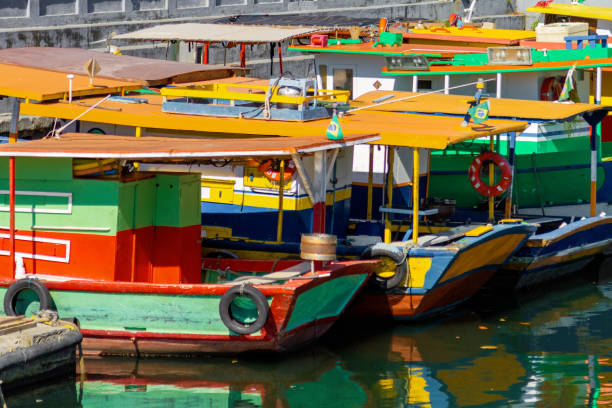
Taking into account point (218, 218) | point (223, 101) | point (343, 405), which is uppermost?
point (223, 101)

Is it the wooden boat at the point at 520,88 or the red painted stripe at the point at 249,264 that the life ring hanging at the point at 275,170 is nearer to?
the red painted stripe at the point at 249,264

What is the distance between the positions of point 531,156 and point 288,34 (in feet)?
17.3

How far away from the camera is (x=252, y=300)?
525 inches

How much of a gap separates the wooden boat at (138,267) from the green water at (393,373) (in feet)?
1.26

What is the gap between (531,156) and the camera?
19734 millimetres

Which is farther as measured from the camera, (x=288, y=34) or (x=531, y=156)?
(x=288, y=34)

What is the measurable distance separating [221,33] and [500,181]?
7.60 m

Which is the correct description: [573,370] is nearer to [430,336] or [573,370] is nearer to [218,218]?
[430,336]

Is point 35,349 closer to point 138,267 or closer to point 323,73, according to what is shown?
point 138,267

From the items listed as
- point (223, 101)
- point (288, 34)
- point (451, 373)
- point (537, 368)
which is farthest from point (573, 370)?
point (288, 34)

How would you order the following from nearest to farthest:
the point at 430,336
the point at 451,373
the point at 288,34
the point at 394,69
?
the point at 451,373
the point at 430,336
the point at 394,69
the point at 288,34

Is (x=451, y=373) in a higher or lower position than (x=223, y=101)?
lower

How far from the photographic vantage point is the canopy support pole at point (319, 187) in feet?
45.1

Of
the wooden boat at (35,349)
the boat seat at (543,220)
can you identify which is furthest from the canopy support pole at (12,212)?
the boat seat at (543,220)
